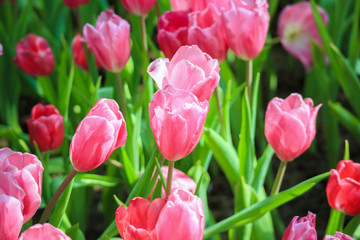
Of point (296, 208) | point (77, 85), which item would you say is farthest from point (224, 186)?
point (77, 85)

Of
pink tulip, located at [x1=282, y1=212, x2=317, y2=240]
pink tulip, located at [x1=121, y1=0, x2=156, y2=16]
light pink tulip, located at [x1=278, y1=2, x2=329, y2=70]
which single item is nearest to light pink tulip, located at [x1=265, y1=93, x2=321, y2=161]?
pink tulip, located at [x1=282, y1=212, x2=317, y2=240]

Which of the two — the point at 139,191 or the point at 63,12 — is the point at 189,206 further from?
the point at 63,12

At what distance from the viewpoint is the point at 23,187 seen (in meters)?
A: 0.55

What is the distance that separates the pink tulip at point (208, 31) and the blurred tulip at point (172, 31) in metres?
0.03

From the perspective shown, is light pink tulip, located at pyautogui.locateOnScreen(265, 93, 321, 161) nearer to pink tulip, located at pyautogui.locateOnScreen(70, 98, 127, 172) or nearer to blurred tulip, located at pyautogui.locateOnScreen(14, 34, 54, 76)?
pink tulip, located at pyautogui.locateOnScreen(70, 98, 127, 172)

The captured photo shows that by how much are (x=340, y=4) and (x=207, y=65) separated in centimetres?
88

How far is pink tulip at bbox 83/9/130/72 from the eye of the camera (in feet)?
2.83

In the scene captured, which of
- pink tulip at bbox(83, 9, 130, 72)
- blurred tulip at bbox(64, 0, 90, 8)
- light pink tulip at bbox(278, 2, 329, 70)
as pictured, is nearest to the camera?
pink tulip at bbox(83, 9, 130, 72)

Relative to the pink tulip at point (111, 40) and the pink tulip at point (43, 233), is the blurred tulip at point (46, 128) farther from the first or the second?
the pink tulip at point (43, 233)

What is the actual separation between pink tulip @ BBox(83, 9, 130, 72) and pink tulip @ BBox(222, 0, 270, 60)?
16 cm

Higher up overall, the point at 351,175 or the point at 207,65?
the point at 207,65

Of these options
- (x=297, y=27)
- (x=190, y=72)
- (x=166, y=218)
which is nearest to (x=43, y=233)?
(x=166, y=218)

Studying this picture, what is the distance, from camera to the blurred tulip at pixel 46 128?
0.92 meters

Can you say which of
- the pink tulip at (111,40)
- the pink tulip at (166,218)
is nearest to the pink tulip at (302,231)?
the pink tulip at (166,218)
